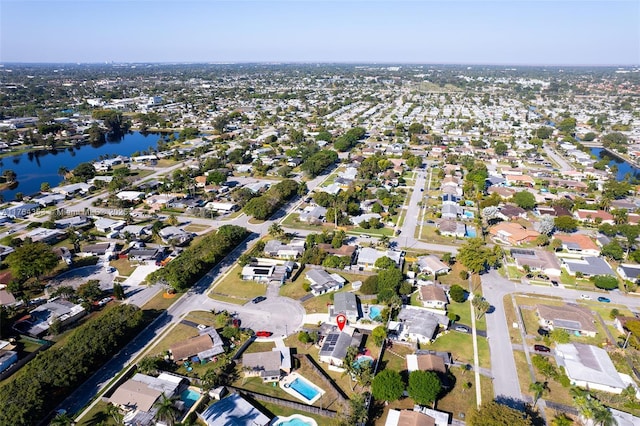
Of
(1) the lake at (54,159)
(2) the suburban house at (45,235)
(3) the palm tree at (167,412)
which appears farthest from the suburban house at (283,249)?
(1) the lake at (54,159)

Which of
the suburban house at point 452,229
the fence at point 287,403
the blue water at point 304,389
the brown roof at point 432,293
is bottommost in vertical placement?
the blue water at point 304,389

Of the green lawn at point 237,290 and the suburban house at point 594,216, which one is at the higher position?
the suburban house at point 594,216

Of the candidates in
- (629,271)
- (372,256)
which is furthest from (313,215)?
(629,271)

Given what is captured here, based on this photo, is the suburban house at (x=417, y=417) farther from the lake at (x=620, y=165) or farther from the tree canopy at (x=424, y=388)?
the lake at (x=620, y=165)

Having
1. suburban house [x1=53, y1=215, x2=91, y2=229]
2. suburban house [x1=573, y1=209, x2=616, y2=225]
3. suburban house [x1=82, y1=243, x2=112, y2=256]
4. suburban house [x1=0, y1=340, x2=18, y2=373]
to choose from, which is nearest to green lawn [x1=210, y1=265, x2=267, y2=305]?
suburban house [x1=0, y1=340, x2=18, y2=373]

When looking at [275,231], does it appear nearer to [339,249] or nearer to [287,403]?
[339,249]

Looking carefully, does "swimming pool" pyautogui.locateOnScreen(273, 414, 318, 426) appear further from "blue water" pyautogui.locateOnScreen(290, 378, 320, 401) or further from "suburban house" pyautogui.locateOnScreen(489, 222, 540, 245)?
"suburban house" pyautogui.locateOnScreen(489, 222, 540, 245)
